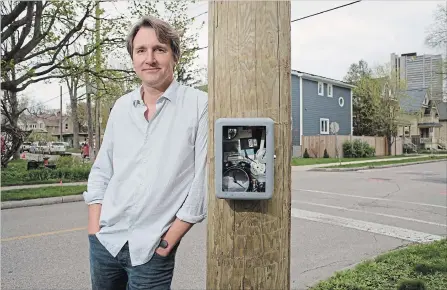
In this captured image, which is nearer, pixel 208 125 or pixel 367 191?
pixel 208 125

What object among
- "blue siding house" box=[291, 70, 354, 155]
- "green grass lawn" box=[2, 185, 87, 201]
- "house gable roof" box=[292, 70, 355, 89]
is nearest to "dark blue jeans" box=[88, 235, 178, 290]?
"green grass lawn" box=[2, 185, 87, 201]

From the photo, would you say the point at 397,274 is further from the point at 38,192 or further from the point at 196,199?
the point at 38,192

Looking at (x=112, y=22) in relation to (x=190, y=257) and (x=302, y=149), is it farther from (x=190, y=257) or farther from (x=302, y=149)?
(x=302, y=149)

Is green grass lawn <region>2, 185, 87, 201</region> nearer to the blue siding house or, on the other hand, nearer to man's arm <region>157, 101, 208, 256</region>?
man's arm <region>157, 101, 208, 256</region>

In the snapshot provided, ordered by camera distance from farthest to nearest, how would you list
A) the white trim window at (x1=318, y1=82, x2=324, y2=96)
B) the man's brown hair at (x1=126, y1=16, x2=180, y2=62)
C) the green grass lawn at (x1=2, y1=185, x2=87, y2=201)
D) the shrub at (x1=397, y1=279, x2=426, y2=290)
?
the white trim window at (x1=318, y1=82, x2=324, y2=96)
the green grass lawn at (x1=2, y1=185, x2=87, y2=201)
the shrub at (x1=397, y1=279, x2=426, y2=290)
the man's brown hair at (x1=126, y1=16, x2=180, y2=62)

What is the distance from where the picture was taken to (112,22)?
1273 centimetres

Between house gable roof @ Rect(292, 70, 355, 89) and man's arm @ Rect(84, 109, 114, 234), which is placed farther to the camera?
house gable roof @ Rect(292, 70, 355, 89)

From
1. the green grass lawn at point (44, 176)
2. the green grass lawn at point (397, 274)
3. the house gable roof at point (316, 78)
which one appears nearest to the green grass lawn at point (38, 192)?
the green grass lawn at point (44, 176)

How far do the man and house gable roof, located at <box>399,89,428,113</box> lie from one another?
138ft

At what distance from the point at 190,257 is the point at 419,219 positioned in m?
5.03

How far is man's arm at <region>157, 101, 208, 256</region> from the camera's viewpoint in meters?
1.68

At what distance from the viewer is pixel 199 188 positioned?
5.52 feet

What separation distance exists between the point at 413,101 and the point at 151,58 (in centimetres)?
5161

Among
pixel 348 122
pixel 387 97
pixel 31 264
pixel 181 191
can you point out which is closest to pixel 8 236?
pixel 31 264
